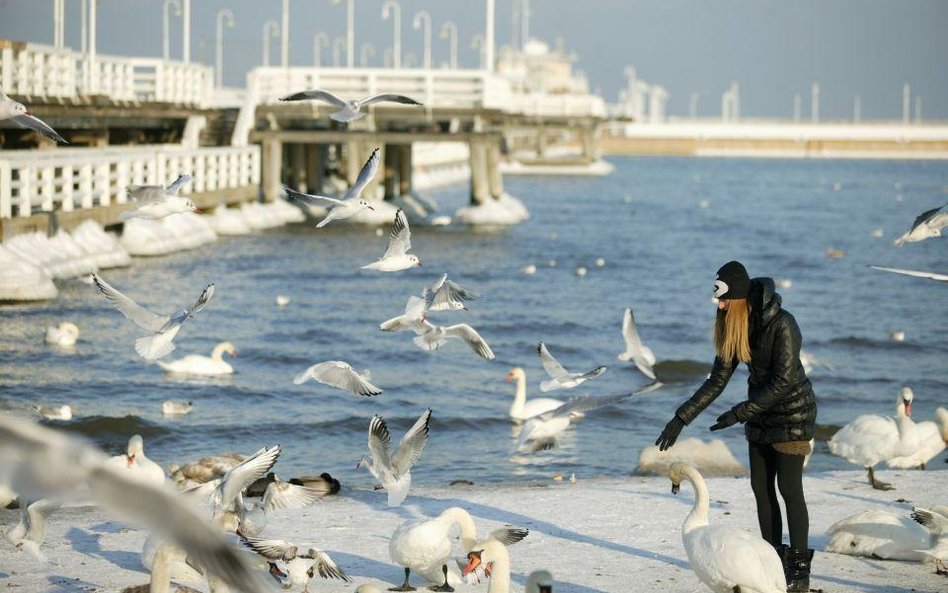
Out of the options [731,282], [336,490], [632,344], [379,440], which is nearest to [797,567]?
[731,282]

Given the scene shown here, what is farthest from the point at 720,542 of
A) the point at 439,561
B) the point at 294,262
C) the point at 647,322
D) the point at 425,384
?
the point at 294,262

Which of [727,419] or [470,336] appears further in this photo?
[470,336]

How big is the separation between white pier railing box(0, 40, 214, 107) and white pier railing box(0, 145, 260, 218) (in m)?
1.99

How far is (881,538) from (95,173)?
23.4m

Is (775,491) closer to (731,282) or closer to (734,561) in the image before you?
(734,561)

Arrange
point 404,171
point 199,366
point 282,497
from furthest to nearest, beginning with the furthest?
1. point 404,171
2. point 199,366
3. point 282,497

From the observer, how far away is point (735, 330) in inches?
286

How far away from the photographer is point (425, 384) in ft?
57.1

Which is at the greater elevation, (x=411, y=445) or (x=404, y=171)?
(x=404, y=171)

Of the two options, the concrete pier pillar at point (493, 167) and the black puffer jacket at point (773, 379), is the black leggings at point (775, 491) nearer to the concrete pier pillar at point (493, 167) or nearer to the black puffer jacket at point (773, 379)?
the black puffer jacket at point (773, 379)

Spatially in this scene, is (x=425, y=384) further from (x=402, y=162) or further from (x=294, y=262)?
(x=402, y=162)

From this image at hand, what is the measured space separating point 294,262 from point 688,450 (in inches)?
833

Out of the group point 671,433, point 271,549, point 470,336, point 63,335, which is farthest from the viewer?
point 63,335

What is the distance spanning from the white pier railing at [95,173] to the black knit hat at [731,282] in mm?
17707
